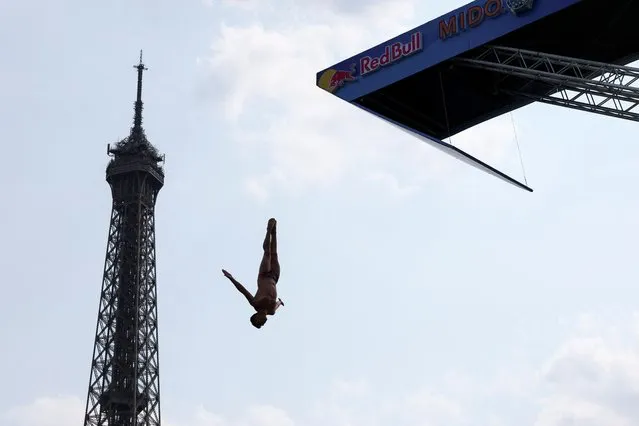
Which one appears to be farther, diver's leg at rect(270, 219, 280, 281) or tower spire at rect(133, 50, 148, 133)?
tower spire at rect(133, 50, 148, 133)

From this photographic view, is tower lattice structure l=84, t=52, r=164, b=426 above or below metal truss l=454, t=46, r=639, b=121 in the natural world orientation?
above

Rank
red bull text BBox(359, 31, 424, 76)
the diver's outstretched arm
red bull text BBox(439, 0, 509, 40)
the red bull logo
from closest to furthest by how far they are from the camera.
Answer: the diver's outstretched arm
red bull text BBox(439, 0, 509, 40)
red bull text BBox(359, 31, 424, 76)
the red bull logo

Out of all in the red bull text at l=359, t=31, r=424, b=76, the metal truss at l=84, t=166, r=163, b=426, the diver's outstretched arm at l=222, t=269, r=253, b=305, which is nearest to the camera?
the diver's outstretched arm at l=222, t=269, r=253, b=305

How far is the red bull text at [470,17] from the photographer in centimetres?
3117

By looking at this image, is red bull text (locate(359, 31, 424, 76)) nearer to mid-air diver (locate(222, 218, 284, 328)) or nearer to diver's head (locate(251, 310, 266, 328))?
mid-air diver (locate(222, 218, 284, 328))

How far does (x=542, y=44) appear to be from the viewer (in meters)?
32.2

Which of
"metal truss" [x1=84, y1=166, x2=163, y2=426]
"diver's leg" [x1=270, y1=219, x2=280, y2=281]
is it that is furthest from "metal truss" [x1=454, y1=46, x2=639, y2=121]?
"metal truss" [x1=84, y1=166, x2=163, y2=426]

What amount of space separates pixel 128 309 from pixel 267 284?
74.5 meters

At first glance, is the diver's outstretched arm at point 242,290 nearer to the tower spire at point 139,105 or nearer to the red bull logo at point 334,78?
the red bull logo at point 334,78

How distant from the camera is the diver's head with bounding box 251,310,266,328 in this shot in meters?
20.7

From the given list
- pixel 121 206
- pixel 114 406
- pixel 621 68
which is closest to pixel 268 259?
pixel 621 68

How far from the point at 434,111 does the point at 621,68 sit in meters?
7.79

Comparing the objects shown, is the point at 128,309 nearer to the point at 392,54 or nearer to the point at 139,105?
the point at 139,105

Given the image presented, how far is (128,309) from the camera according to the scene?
308ft
